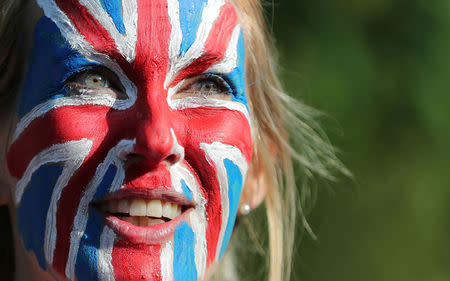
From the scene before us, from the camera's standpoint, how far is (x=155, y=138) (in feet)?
7.32

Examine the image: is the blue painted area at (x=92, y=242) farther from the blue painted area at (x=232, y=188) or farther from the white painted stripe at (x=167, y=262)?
the blue painted area at (x=232, y=188)

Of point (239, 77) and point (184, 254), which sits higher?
point (239, 77)

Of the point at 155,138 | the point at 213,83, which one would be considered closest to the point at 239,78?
the point at 213,83

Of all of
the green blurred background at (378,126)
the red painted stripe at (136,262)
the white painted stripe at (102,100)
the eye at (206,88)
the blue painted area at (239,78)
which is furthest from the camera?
the green blurred background at (378,126)

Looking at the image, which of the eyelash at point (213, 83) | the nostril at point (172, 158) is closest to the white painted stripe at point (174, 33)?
the eyelash at point (213, 83)

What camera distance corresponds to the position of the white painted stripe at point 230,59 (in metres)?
2.49

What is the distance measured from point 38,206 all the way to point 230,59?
0.81 meters

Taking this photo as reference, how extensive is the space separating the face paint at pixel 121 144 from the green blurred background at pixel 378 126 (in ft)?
9.25

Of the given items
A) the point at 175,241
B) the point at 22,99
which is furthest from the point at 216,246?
the point at 22,99

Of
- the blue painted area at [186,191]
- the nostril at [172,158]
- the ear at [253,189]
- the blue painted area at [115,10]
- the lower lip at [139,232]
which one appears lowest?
the ear at [253,189]

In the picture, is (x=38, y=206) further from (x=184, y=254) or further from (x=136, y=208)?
(x=184, y=254)

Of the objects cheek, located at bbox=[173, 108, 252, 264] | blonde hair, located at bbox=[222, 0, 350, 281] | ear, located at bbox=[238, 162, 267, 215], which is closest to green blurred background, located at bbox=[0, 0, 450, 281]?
blonde hair, located at bbox=[222, 0, 350, 281]

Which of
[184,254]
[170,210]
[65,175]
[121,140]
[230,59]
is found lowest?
[184,254]

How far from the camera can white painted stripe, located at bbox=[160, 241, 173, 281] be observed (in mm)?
2266
